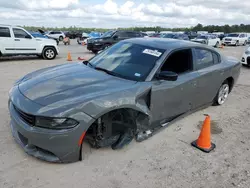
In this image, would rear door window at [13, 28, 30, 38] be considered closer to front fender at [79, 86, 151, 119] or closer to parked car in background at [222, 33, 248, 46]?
front fender at [79, 86, 151, 119]

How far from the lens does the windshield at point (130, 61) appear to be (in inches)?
136

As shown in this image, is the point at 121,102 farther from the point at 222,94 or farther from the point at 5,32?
the point at 5,32

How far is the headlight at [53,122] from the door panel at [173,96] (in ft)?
4.30

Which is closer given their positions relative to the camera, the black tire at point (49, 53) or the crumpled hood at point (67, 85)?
the crumpled hood at point (67, 85)

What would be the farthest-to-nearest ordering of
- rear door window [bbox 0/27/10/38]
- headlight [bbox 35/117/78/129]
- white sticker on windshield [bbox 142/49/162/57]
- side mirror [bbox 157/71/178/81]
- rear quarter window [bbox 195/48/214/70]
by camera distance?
1. rear door window [bbox 0/27/10/38]
2. rear quarter window [bbox 195/48/214/70]
3. white sticker on windshield [bbox 142/49/162/57]
4. side mirror [bbox 157/71/178/81]
5. headlight [bbox 35/117/78/129]

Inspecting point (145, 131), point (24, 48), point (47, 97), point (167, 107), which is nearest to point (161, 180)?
point (145, 131)

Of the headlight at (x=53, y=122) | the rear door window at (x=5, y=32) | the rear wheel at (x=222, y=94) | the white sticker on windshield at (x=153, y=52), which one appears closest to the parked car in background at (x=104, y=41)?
the rear door window at (x=5, y=32)

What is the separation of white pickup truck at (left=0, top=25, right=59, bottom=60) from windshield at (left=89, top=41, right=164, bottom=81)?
852 centimetres

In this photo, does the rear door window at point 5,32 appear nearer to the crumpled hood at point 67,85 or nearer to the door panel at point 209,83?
the crumpled hood at point 67,85

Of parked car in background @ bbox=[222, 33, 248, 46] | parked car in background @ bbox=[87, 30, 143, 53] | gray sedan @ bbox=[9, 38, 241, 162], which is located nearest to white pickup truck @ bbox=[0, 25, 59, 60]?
parked car in background @ bbox=[87, 30, 143, 53]

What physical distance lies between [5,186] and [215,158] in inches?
109

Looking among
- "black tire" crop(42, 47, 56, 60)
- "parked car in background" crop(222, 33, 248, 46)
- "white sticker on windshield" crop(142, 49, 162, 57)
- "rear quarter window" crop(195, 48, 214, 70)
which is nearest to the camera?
"white sticker on windshield" crop(142, 49, 162, 57)

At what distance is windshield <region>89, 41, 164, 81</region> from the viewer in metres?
3.46

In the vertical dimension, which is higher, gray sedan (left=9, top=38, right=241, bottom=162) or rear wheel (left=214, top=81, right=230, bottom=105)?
gray sedan (left=9, top=38, right=241, bottom=162)
